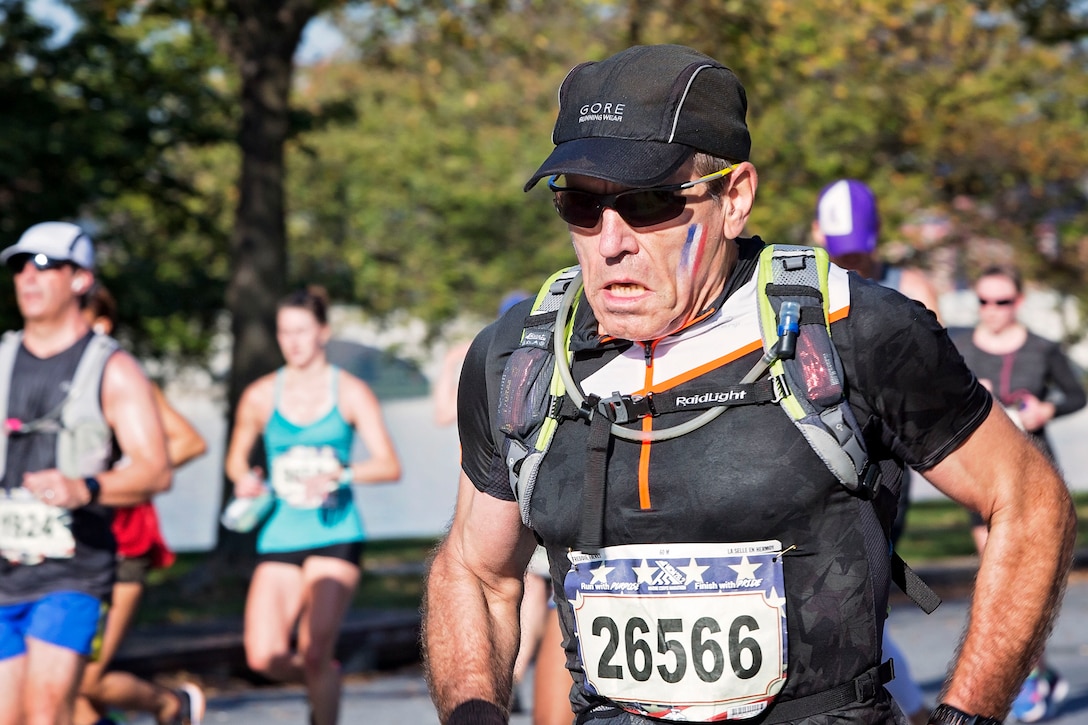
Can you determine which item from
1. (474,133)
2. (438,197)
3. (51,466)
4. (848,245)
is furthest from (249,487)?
(474,133)

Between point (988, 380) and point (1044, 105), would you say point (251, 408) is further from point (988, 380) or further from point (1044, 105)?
point (1044, 105)

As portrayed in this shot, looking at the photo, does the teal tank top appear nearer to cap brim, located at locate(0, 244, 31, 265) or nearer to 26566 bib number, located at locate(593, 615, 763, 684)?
cap brim, located at locate(0, 244, 31, 265)

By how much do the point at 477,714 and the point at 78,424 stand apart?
3.57 metres

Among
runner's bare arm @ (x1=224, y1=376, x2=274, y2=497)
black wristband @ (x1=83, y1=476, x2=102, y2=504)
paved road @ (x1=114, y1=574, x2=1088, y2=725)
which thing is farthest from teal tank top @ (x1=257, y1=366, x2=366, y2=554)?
black wristband @ (x1=83, y1=476, x2=102, y2=504)

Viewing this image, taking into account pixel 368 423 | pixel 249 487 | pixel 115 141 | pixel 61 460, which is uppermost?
pixel 115 141

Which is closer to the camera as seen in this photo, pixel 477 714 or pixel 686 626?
pixel 686 626

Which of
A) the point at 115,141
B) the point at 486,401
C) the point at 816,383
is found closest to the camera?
the point at 816,383

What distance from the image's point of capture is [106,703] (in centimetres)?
757

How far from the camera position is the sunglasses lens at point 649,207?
9.06ft

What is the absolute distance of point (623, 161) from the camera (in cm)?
268

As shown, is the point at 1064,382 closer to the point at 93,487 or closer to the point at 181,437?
the point at 181,437

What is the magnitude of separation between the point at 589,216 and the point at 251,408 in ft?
19.5

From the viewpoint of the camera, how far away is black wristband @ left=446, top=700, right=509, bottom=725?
2.92 m

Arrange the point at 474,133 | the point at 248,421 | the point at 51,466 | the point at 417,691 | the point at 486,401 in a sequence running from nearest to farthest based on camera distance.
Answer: the point at 486,401 < the point at 51,466 < the point at 248,421 < the point at 417,691 < the point at 474,133
